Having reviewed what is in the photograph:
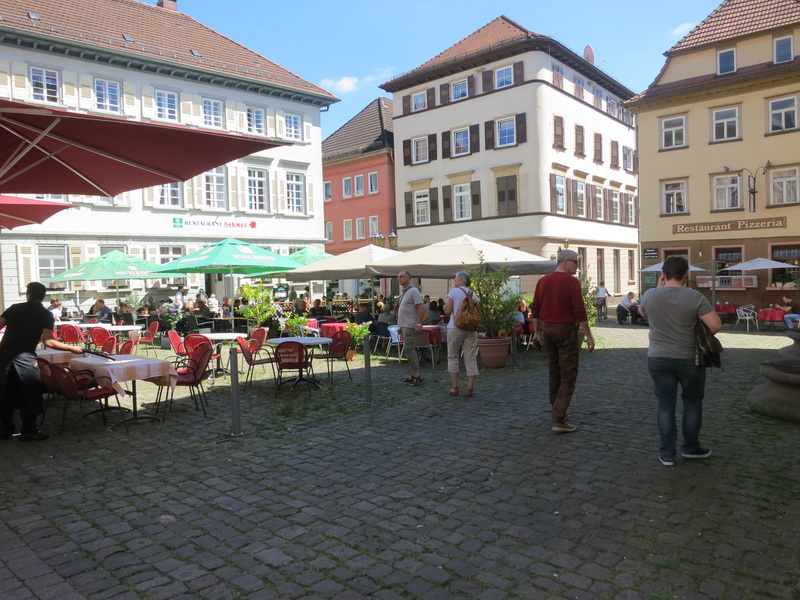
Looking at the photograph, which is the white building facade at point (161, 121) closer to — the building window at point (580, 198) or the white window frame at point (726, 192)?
the building window at point (580, 198)

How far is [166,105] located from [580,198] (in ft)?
71.2

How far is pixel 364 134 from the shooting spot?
43188 mm

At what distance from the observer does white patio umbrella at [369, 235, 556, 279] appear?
40.7ft

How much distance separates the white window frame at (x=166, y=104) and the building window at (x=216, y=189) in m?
3.05

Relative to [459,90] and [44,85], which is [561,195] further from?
[44,85]

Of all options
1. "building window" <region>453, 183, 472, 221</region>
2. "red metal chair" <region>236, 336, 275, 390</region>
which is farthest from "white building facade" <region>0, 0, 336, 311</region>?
"red metal chair" <region>236, 336, 275, 390</region>

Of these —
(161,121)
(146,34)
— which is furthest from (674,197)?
(146,34)

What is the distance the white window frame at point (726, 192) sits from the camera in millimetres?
25484

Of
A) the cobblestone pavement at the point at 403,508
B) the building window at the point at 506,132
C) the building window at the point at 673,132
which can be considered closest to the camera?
the cobblestone pavement at the point at 403,508

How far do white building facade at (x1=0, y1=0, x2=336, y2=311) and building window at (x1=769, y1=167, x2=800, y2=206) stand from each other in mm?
21207

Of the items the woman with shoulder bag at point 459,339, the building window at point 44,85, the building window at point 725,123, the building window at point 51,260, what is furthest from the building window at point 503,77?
the woman with shoulder bag at point 459,339

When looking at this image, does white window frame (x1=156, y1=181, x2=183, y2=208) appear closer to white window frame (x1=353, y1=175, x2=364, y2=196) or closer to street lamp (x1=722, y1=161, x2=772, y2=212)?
white window frame (x1=353, y1=175, x2=364, y2=196)

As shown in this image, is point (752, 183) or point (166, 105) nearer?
point (752, 183)

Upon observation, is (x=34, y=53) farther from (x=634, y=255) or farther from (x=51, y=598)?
(x=634, y=255)
